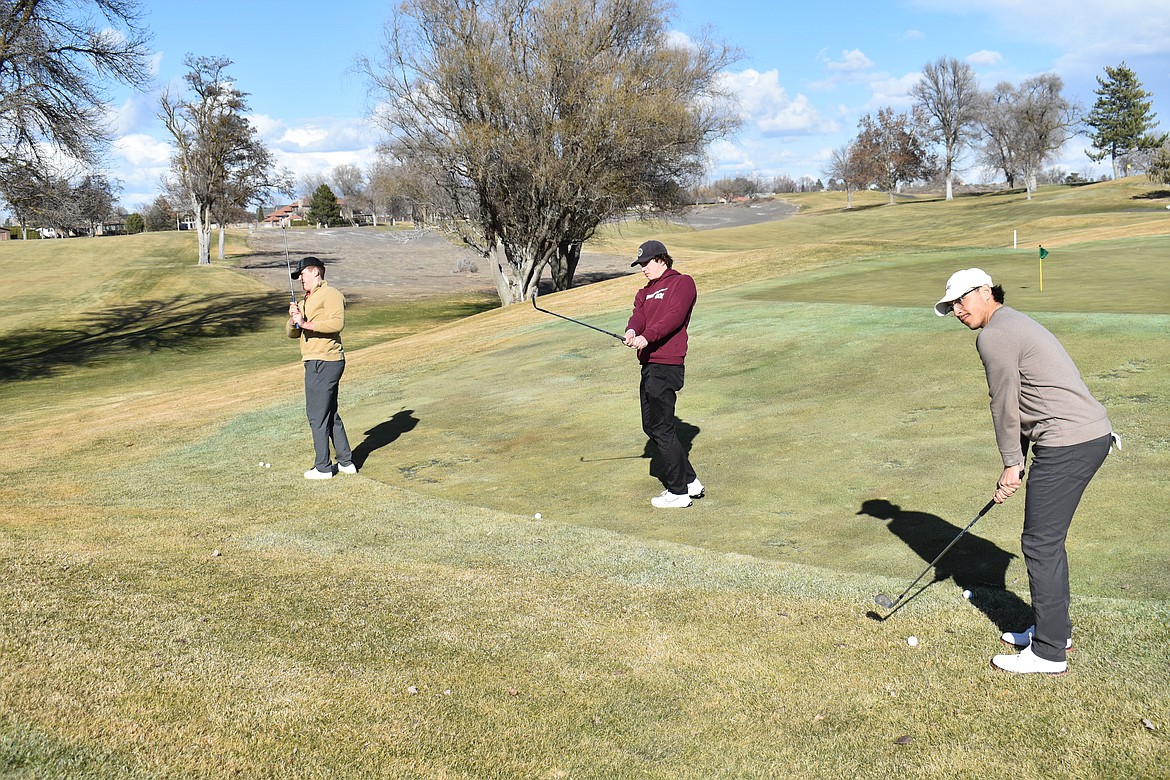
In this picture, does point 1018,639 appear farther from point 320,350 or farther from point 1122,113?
point 1122,113

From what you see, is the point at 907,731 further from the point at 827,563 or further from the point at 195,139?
the point at 195,139

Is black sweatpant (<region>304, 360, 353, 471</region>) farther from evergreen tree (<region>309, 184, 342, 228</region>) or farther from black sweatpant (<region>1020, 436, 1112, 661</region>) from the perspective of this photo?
evergreen tree (<region>309, 184, 342, 228</region>)

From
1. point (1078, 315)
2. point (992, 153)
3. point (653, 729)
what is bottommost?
point (653, 729)

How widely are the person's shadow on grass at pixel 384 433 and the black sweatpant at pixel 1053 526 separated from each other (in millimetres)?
8134

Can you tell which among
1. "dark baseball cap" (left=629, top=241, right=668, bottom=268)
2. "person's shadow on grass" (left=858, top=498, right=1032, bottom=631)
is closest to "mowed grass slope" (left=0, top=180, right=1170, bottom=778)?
"person's shadow on grass" (left=858, top=498, right=1032, bottom=631)

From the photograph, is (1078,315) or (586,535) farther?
(1078,315)

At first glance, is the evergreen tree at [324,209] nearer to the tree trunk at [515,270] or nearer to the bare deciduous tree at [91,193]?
the tree trunk at [515,270]

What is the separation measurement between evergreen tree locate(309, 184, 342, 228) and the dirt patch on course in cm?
2915

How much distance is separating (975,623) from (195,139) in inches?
2551

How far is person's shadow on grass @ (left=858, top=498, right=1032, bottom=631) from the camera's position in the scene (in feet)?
19.6

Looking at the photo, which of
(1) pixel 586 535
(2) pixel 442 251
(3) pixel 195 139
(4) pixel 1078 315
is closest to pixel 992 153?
(2) pixel 442 251

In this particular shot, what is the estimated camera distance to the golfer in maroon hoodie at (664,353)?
870 centimetres

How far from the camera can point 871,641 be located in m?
5.67

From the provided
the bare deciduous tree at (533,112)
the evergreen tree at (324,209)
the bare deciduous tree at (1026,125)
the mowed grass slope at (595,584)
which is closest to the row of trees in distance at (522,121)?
the bare deciduous tree at (533,112)
